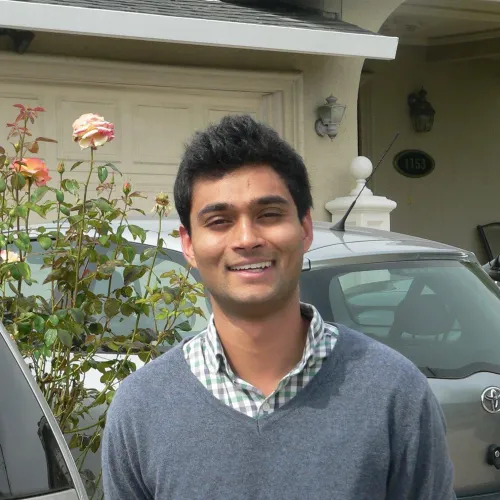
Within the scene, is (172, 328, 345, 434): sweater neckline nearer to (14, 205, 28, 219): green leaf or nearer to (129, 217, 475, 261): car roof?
(14, 205, 28, 219): green leaf

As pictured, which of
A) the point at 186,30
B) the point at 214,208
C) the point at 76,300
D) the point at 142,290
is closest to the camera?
the point at 214,208

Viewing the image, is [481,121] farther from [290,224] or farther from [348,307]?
[290,224]

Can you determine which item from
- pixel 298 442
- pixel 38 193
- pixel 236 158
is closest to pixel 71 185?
pixel 38 193

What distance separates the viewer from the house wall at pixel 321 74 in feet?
30.2

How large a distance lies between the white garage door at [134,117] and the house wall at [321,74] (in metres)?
0.28

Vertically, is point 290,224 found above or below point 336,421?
above

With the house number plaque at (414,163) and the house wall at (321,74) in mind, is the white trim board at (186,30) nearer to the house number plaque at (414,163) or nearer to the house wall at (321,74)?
the house wall at (321,74)

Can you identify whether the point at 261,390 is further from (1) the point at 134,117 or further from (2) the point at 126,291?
(1) the point at 134,117

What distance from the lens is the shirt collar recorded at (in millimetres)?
1862

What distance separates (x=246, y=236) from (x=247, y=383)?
9.5 inches

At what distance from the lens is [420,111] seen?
1287 centimetres

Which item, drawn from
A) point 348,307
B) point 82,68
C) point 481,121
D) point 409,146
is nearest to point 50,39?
point 82,68

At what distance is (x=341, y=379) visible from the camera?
1.83 m

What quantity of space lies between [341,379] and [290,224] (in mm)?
273
